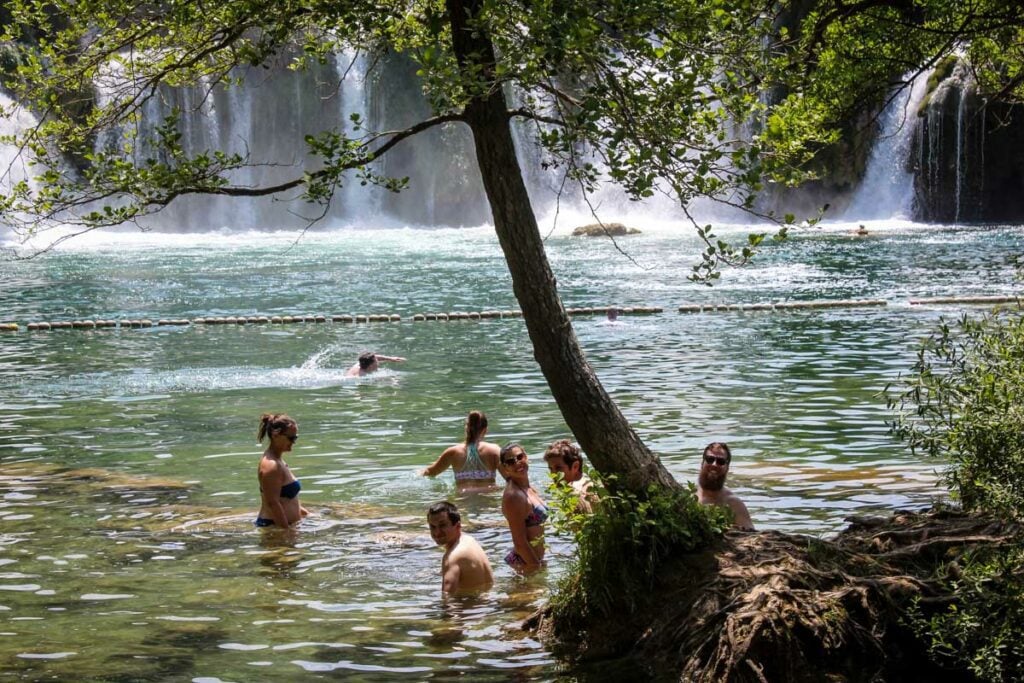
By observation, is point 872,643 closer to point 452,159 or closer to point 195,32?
point 195,32

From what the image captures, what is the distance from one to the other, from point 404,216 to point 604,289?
25724 millimetres

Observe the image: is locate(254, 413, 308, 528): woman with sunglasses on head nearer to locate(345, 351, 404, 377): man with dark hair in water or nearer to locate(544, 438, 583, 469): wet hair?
locate(544, 438, 583, 469): wet hair

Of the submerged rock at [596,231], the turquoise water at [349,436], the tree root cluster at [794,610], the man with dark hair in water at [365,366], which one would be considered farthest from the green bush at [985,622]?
the submerged rock at [596,231]

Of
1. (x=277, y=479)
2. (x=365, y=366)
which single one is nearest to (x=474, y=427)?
(x=277, y=479)

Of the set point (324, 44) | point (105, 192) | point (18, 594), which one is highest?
point (324, 44)

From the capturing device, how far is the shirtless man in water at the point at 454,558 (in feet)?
29.0

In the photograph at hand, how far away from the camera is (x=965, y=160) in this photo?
4412cm

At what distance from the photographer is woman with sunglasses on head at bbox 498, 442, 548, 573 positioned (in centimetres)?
921

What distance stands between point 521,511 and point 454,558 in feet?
2.06

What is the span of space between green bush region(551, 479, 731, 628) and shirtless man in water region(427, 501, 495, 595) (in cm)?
162

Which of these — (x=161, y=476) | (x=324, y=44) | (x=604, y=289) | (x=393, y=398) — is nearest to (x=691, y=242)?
(x=604, y=289)

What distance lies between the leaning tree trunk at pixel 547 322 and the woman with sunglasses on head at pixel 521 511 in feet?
5.60

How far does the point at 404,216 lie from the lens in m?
53.9

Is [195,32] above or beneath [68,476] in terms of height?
above
